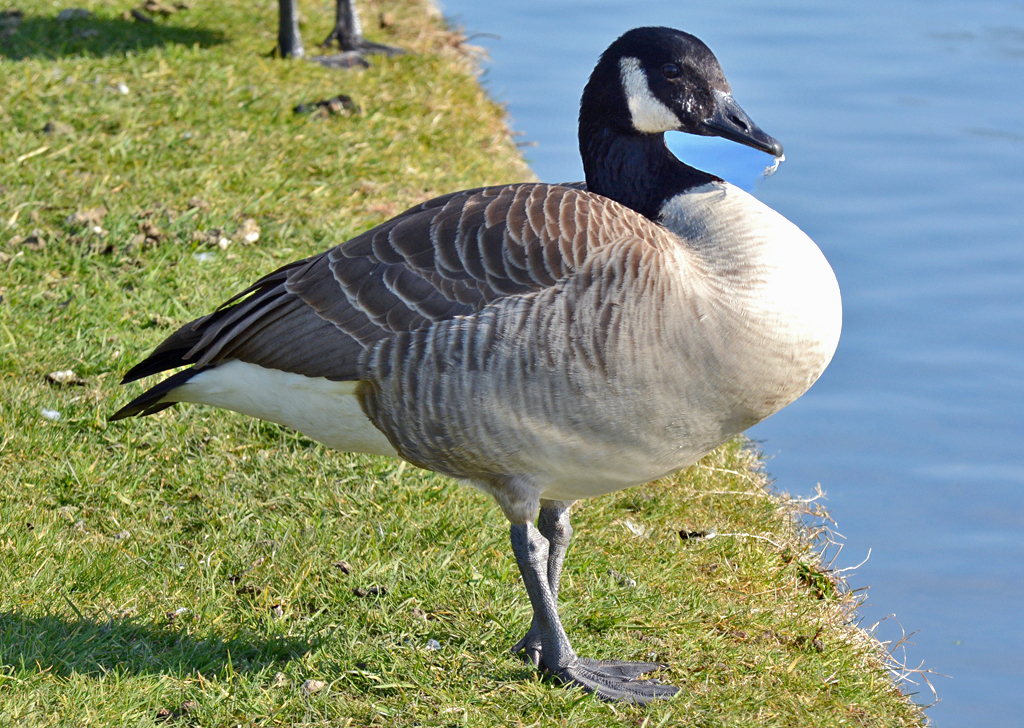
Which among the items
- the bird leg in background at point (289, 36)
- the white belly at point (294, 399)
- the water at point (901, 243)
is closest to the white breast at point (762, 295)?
A: the water at point (901, 243)

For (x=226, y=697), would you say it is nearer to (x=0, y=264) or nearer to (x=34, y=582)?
(x=34, y=582)

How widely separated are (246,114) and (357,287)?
4.08m

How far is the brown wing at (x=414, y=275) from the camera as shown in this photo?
3.02m

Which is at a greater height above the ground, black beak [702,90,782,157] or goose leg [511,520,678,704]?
black beak [702,90,782,157]

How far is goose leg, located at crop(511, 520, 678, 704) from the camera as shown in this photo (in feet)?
10.7

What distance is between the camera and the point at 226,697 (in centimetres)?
318

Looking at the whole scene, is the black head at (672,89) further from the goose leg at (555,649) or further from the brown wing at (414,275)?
the goose leg at (555,649)

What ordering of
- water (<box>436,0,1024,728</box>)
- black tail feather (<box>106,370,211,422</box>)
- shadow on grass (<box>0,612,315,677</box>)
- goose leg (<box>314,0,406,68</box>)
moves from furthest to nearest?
goose leg (<box>314,0,406,68</box>) < water (<box>436,0,1024,728</box>) < black tail feather (<box>106,370,211,422</box>) < shadow on grass (<box>0,612,315,677</box>)

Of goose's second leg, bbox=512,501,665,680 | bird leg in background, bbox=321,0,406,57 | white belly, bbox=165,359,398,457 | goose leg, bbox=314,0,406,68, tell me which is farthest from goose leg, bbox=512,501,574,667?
bird leg in background, bbox=321,0,406,57

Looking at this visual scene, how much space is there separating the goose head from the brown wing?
23cm

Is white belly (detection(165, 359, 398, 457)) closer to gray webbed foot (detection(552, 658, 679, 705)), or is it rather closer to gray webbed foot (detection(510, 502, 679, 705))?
gray webbed foot (detection(510, 502, 679, 705))

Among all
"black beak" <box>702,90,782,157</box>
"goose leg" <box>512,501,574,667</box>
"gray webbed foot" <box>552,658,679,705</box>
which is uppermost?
"black beak" <box>702,90,782,157</box>

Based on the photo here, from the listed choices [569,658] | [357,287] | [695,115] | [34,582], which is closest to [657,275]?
[695,115]

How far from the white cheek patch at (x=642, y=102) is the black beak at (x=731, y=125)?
107 millimetres
